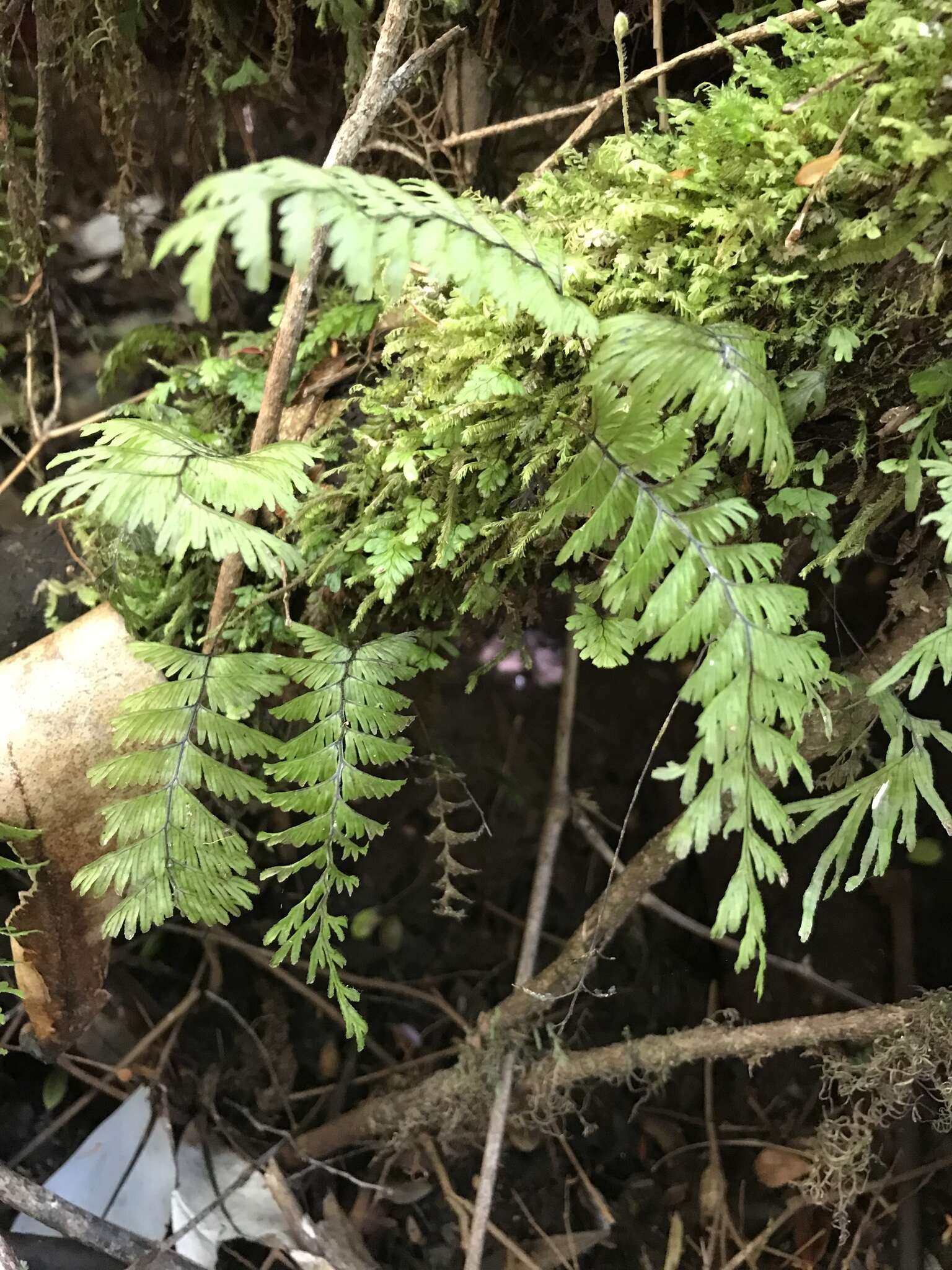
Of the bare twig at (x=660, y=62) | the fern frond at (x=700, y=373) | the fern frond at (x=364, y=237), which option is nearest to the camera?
the fern frond at (x=364, y=237)

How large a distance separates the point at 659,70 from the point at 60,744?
1.59 m

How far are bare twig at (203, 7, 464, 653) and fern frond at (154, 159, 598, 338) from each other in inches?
12.5

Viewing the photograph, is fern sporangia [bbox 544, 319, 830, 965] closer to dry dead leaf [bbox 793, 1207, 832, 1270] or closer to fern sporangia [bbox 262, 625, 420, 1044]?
fern sporangia [bbox 262, 625, 420, 1044]

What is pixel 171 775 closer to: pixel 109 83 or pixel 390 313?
pixel 390 313

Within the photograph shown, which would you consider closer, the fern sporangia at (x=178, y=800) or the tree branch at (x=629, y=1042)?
the fern sporangia at (x=178, y=800)

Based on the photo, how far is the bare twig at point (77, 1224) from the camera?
1644 millimetres

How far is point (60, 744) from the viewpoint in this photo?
1475 millimetres

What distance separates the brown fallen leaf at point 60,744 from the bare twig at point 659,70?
3.66 feet

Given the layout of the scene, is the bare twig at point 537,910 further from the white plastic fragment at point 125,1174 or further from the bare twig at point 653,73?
the bare twig at point 653,73

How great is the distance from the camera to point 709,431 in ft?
4.00

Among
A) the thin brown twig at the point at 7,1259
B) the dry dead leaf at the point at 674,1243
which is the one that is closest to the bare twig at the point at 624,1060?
the dry dead leaf at the point at 674,1243

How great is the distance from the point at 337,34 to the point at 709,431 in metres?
1.26

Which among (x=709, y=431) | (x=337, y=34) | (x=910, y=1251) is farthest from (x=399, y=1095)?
(x=337, y=34)

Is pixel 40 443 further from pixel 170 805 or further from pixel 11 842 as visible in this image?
pixel 170 805
